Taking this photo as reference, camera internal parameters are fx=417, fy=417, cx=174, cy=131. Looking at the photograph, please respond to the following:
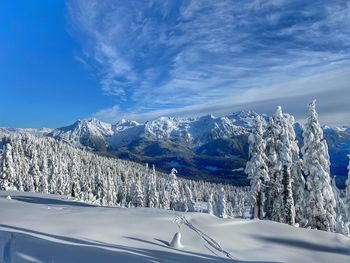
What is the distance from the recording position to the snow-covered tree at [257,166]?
3888 centimetres

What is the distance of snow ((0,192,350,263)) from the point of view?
12.7 meters

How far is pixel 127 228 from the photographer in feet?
53.2

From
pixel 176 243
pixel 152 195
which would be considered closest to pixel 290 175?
pixel 176 243

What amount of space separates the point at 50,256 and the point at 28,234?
2.58 meters

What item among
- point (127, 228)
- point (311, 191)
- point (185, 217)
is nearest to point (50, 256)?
point (127, 228)

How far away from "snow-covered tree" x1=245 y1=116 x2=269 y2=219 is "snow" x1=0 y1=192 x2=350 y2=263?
20.5 metres

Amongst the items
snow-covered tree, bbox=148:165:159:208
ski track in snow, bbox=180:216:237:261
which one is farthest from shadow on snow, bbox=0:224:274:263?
snow-covered tree, bbox=148:165:159:208

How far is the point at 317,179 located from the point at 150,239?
79.5ft

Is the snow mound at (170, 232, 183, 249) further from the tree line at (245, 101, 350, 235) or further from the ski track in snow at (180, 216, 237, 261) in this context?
the tree line at (245, 101, 350, 235)

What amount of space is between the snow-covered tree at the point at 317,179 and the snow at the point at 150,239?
1855cm

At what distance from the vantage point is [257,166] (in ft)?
128

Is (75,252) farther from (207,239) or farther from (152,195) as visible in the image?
(152,195)

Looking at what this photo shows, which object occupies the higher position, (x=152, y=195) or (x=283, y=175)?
(x=152, y=195)

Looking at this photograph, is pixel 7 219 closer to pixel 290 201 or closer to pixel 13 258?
pixel 13 258
